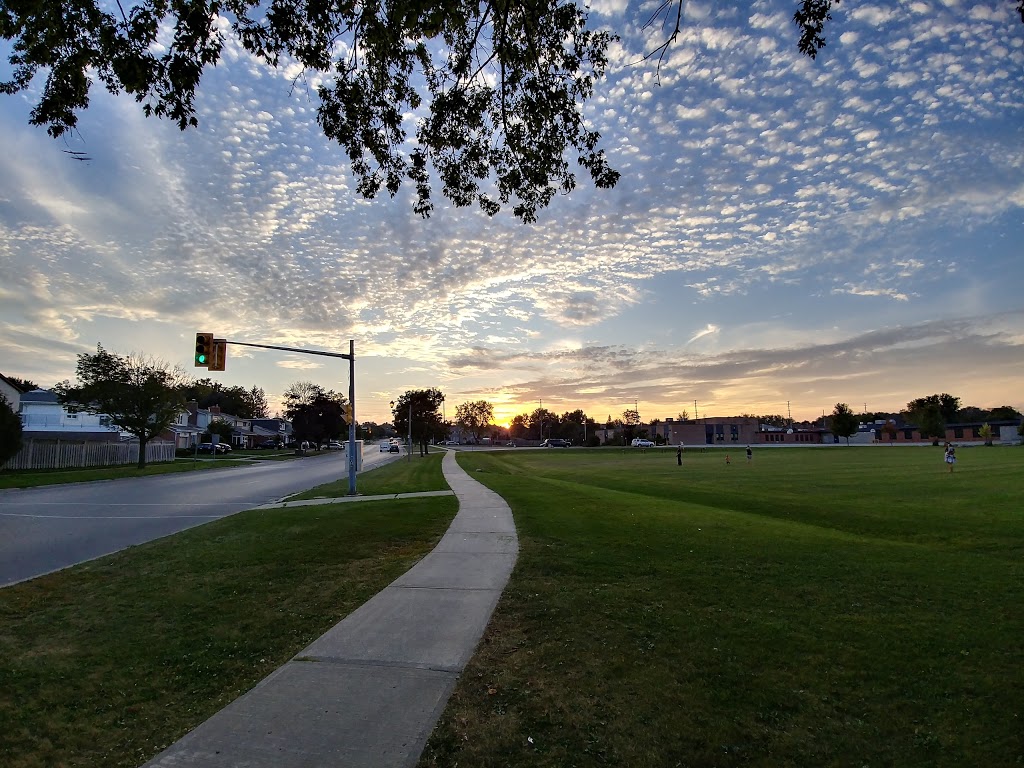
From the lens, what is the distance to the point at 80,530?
13117 millimetres

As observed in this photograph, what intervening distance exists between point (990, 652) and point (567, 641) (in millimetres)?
3618

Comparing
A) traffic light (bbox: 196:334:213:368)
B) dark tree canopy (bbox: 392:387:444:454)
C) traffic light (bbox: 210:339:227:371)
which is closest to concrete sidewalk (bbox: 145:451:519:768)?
traffic light (bbox: 210:339:227:371)

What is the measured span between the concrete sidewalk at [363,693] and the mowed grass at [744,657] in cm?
23

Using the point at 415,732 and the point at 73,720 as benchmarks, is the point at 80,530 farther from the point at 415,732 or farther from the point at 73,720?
the point at 415,732

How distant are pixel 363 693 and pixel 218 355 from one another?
1875 centimetres

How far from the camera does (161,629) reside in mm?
5891

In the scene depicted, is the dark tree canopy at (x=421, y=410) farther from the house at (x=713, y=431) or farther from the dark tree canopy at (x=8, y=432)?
the house at (x=713, y=431)

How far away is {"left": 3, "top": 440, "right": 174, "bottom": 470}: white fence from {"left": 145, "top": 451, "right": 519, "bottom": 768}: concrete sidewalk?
36.0 m

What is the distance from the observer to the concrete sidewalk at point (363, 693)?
11.2 feet

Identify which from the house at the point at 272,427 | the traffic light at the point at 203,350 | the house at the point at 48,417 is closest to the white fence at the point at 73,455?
the house at the point at 48,417

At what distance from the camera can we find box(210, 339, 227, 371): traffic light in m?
20.2

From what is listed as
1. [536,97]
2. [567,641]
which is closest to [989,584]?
[567,641]

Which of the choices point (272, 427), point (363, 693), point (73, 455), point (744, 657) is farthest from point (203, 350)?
point (272, 427)

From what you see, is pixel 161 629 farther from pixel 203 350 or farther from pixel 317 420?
pixel 317 420
